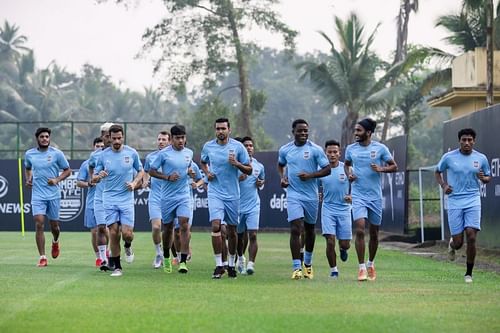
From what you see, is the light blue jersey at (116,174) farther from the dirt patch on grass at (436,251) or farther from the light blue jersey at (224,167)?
the dirt patch on grass at (436,251)

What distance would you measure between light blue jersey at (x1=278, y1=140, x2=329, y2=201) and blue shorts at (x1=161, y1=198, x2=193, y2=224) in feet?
5.80

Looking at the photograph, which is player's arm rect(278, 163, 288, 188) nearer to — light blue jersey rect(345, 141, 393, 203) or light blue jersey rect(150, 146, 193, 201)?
light blue jersey rect(345, 141, 393, 203)

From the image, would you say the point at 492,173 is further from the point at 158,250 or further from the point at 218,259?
the point at 218,259

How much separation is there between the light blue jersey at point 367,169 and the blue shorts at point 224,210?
174 cm

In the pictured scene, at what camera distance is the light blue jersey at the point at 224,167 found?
1678 centimetres

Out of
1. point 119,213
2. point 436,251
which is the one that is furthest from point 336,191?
point 436,251

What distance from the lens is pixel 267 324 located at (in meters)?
10.8

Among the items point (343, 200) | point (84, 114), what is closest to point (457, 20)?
point (343, 200)

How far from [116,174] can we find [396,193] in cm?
1674

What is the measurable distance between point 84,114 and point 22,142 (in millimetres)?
26138

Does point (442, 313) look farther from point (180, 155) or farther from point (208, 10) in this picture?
point (208, 10)

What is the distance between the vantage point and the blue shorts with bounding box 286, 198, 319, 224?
1662 centimetres

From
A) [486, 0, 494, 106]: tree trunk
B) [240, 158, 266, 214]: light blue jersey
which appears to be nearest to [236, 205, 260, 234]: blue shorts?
[240, 158, 266, 214]: light blue jersey

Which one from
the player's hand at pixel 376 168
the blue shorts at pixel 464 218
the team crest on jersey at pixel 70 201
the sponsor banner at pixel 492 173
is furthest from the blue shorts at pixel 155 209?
the team crest on jersey at pixel 70 201
